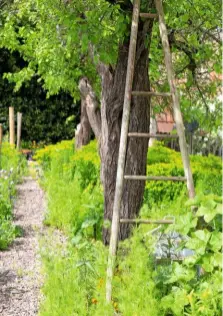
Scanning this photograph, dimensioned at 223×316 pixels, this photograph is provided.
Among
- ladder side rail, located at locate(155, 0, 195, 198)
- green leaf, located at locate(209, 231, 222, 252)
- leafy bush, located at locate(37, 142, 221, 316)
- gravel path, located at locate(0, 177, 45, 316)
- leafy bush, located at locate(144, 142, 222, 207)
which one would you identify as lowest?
gravel path, located at locate(0, 177, 45, 316)

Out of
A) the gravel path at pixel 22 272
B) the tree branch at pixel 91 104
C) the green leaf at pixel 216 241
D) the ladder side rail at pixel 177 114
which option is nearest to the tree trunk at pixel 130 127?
the ladder side rail at pixel 177 114

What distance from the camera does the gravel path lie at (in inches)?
230

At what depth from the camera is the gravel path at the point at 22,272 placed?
5852mm

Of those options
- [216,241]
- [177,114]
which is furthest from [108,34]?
[216,241]

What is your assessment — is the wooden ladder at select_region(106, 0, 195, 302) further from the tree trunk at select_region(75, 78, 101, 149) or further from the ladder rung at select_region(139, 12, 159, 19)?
the tree trunk at select_region(75, 78, 101, 149)

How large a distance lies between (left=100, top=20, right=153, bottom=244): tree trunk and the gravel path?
70 cm

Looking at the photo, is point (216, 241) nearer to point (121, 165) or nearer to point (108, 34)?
point (121, 165)

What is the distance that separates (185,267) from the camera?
420cm

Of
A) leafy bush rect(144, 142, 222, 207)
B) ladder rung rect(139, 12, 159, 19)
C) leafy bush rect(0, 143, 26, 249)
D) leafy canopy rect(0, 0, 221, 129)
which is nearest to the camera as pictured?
ladder rung rect(139, 12, 159, 19)

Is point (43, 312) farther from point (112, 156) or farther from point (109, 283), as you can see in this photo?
point (112, 156)

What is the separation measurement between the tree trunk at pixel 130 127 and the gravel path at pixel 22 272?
0.70m

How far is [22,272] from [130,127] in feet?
6.22

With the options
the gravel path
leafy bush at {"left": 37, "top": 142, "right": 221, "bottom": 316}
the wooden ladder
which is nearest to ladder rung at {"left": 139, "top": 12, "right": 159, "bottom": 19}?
the wooden ladder

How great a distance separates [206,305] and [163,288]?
55 centimetres
